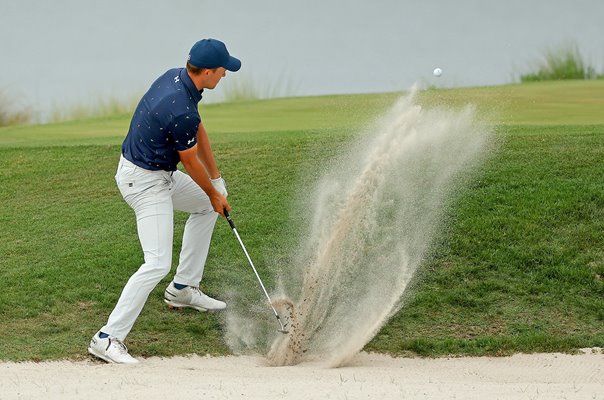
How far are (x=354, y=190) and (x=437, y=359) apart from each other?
144 cm

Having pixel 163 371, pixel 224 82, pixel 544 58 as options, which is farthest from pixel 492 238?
pixel 544 58

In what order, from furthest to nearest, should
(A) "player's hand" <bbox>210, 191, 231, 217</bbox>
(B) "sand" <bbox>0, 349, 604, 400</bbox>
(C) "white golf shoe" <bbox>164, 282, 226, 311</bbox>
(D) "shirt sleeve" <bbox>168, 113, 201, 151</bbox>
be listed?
(C) "white golf shoe" <bbox>164, 282, 226, 311</bbox>, (A) "player's hand" <bbox>210, 191, 231, 217</bbox>, (D) "shirt sleeve" <bbox>168, 113, 201, 151</bbox>, (B) "sand" <bbox>0, 349, 604, 400</bbox>

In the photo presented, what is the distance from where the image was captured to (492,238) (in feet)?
32.7

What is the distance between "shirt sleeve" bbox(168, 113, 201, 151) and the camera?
24.6ft

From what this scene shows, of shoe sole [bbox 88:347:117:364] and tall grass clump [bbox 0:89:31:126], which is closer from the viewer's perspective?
shoe sole [bbox 88:347:117:364]

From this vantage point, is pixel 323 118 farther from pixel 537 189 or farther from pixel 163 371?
pixel 163 371

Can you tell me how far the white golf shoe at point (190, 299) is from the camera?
880 cm

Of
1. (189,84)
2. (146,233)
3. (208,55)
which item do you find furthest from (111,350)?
(208,55)

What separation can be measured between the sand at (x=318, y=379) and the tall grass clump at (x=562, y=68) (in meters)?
14.3

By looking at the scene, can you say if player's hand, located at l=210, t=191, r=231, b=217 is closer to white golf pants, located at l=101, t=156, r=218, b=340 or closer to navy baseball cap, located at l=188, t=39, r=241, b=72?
white golf pants, located at l=101, t=156, r=218, b=340

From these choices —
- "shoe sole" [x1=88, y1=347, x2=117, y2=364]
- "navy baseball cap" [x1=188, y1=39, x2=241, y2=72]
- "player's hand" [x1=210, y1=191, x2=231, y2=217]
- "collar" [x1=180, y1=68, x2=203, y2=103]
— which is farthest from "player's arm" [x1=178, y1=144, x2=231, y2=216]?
"shoe sole" [x1=88, y1=347, x2=117, y2=364]

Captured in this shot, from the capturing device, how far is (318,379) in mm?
7121

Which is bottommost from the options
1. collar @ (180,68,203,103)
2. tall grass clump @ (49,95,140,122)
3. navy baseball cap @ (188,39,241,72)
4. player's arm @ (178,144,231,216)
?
tall grass clump @ (49,95,140,122)

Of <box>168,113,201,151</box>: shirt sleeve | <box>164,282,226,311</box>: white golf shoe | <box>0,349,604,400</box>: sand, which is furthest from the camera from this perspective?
<box>164,282,226,311</box>: white golf shoe
